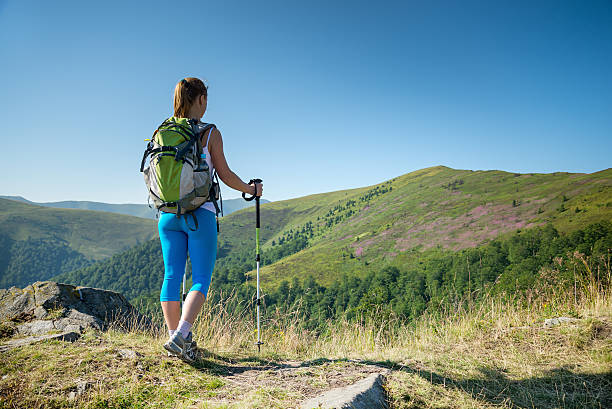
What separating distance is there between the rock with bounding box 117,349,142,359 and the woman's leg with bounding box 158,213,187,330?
0.38 m

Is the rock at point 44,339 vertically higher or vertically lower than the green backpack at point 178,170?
lower

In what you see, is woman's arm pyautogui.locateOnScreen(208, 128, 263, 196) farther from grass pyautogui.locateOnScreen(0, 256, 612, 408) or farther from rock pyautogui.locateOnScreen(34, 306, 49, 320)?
rock pyautogui.locateOnScreen(34, 306, 49, 320)

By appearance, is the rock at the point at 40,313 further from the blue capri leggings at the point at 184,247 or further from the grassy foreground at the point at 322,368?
the blue capri leggings at the point at 184,247

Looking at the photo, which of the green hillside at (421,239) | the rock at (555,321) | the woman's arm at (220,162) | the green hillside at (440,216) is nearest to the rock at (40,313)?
the woman's arm at (220,162)

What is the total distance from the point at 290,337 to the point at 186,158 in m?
2.85

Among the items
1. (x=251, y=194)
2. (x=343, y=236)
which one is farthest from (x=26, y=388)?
(x=343, y=236)

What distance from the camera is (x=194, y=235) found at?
2.89 meters

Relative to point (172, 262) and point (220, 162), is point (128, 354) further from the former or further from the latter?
point (220, 162)

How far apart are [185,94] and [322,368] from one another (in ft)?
9.23

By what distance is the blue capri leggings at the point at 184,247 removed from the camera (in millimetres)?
2896

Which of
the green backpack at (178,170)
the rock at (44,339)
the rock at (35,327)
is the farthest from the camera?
the rock at (35,327)

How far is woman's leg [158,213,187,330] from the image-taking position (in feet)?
9.59

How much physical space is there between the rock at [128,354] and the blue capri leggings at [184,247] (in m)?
0.53

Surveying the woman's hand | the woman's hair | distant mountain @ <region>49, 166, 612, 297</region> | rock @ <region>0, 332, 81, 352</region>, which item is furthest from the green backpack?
distant mountain @ <region>49, 166, 612, 297</region>
